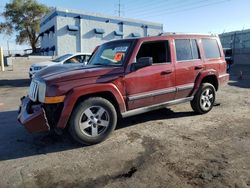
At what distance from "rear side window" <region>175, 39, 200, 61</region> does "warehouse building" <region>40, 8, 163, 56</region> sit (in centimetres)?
2274

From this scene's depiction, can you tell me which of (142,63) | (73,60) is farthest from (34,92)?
(73,60)

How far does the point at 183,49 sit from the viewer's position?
6.01 metres

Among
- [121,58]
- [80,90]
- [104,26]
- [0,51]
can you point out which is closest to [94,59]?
[121,58]

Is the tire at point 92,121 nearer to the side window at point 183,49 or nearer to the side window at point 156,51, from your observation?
the side window at point 156,51

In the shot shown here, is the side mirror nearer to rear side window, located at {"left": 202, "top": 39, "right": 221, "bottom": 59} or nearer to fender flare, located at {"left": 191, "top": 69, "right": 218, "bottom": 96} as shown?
fender flare, located at {"left": 191, "top": 69, "right": 218, "bottom": 96}

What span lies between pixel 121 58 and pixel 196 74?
79.6 inches

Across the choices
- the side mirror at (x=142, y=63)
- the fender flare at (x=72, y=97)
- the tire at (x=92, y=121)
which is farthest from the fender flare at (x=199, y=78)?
the fender flare at (x=72, y=97)

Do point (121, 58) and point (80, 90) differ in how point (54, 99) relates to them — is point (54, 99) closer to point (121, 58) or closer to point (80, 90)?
point (80, 90)

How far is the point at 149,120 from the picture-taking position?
20.0ft

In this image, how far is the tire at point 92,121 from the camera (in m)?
4.46

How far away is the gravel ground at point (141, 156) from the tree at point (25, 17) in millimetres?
36004

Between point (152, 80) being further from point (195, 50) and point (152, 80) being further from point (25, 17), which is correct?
point (25, 17)

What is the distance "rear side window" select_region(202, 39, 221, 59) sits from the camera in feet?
21.5

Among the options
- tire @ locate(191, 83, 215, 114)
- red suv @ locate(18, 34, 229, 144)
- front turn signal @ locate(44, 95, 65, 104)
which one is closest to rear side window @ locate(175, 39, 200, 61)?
red suv @ locate(18, 34, 229, 144)
